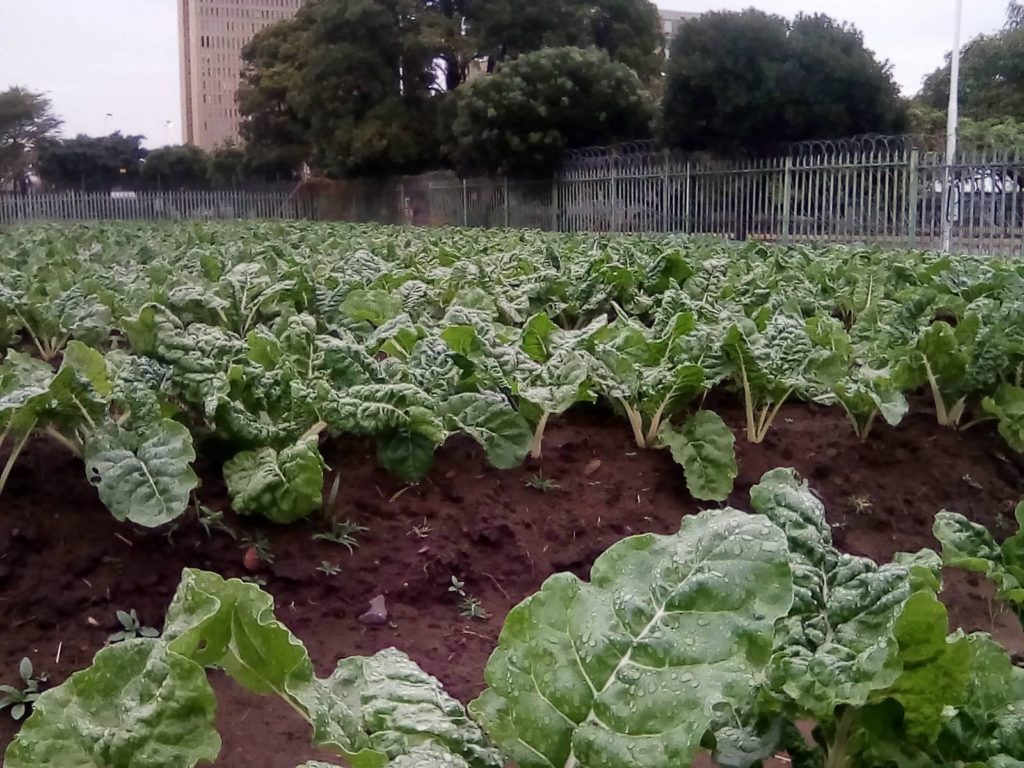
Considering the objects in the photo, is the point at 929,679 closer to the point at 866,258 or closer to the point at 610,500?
the point at 610,500

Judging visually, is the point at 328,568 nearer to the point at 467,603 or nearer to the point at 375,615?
the point at 375,615

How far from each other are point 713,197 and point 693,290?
1472cm

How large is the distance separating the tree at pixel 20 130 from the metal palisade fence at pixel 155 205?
9.56 m

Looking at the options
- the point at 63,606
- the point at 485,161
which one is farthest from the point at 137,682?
the point at 485,161

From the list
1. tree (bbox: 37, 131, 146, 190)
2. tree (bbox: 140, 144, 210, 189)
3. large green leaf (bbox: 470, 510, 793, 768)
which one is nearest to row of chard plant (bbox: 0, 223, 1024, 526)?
large green leaf (bbox: 470, 510, 793, 768)

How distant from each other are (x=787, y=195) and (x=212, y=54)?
65.9 meters

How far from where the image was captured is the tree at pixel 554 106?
2378cm

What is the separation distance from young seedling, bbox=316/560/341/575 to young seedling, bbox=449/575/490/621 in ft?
1.01

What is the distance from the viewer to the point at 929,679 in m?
1.29

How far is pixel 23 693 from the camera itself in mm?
2162

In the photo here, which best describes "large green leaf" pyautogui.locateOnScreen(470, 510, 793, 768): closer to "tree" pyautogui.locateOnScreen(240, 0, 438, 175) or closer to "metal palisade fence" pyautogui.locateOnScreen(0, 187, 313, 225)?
"tree" pyautogui.locateOnScreen(240, 0, 438, 175)

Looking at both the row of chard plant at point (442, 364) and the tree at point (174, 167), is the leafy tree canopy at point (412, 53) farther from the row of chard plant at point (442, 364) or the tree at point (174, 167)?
the row of chard plant at point (442, 364)

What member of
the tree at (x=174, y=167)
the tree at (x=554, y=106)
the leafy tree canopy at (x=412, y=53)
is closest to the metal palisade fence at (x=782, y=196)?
the tree at (x=554, y=106)

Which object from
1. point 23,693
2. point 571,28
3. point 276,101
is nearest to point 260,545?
point 23,693
